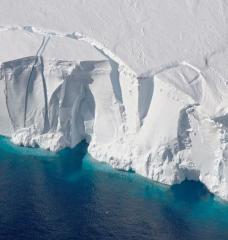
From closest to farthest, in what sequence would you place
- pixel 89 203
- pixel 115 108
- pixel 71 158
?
pixel 89 203
pixel 115 108
pixel 71 158

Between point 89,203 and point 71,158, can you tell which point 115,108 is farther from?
point 89,203

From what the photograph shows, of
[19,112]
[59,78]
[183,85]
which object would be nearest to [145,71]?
[183,85]

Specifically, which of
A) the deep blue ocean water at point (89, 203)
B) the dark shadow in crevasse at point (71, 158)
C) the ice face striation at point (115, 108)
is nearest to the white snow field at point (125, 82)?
the ice face striation at point (115, 108)

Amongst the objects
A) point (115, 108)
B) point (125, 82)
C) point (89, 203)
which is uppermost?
point (125, 82)

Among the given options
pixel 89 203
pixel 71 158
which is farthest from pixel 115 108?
pixel 89 203

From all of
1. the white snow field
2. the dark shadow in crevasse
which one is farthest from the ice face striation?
the dark shadow in crevasse

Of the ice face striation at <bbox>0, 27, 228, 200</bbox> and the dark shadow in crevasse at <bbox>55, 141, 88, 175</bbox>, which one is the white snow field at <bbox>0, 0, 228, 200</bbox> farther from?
the dark shadow in crevasse at <bbox>55, 141, 88, 175</bbox>
